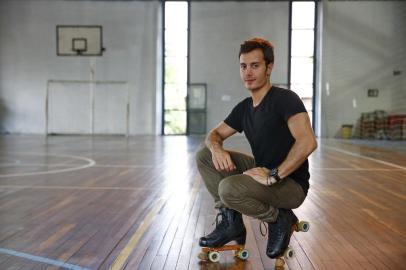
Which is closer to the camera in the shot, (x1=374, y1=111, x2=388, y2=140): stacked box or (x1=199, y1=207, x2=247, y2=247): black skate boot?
(x1=199, y1=207, x2=247, y2=247): black skate boot

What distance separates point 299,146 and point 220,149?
53 cm

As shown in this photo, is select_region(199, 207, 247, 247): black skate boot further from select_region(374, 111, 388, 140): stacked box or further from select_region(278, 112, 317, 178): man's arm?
select_region(374, 111, 388, 140): stacked box

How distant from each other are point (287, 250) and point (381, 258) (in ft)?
2.05

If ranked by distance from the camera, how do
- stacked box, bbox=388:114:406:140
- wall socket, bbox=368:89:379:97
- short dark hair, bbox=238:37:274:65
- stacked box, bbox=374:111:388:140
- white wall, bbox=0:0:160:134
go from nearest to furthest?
short dark hair, bbox=238:37:274:65 → stacked box, bbox=388:114:406:140 → stacked box, bbox=374:111:388:140 → wall socket, bbox=368:89:379:97 → white wall, bbox=0:0:160:134

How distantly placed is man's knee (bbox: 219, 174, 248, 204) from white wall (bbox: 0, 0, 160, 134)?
16536mm

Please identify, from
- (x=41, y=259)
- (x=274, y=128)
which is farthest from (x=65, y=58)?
(x=274, y=128)

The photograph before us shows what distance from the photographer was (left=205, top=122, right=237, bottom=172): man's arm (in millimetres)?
2803

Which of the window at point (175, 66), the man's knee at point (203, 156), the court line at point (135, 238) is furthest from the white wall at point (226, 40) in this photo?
the man's knee at point (203, 156)

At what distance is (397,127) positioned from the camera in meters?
17.1

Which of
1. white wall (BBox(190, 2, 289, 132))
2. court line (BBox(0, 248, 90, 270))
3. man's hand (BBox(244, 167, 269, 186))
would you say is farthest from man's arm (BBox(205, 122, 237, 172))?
white wall (BBox(190, 2, 289, 132))

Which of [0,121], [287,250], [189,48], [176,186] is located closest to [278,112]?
[287,250]

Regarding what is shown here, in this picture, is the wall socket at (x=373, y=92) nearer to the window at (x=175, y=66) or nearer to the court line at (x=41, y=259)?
the window at (x=175, y=66)

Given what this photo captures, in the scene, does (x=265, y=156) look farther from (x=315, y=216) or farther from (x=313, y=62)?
(x=313, y=62)

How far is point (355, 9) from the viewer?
1891 cm
